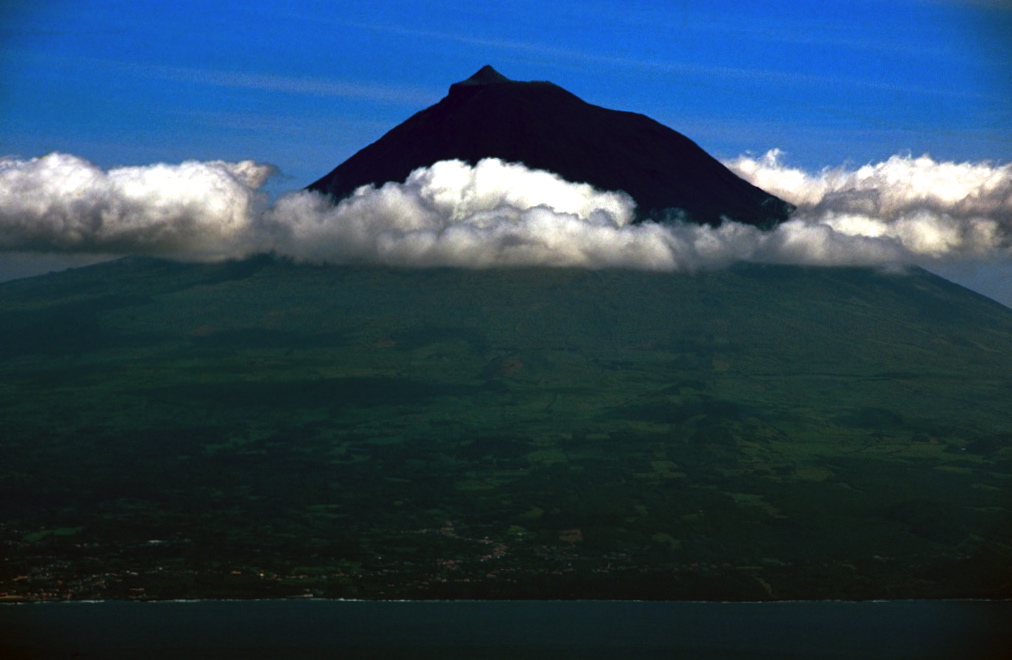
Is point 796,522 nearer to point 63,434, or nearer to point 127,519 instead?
point 127,519

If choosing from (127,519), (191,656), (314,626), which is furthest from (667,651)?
(127,519)

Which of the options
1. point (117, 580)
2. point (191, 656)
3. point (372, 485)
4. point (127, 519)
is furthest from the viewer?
point (372, 485)

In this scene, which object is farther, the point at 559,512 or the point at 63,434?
the point at 63,434

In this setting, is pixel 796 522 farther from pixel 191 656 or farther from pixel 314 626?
pixel 191 656

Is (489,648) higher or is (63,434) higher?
(63,434)

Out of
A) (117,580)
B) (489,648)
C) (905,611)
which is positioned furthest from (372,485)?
(905,611)

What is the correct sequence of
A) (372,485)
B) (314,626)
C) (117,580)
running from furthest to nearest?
(372,485) → (117,580) → (314,626)
